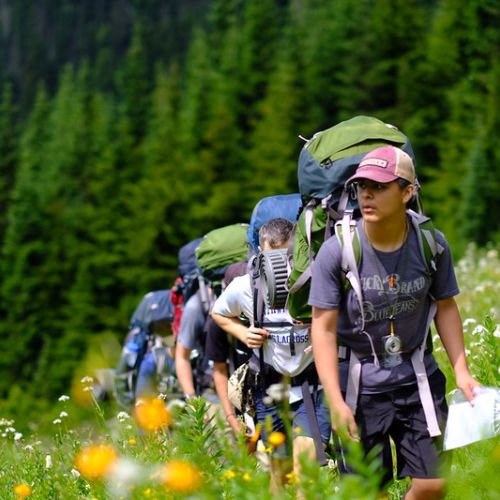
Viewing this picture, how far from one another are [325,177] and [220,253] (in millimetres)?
2682

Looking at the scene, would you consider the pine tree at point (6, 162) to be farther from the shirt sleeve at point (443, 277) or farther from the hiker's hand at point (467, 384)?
the hiker's hand at point (467, 384)

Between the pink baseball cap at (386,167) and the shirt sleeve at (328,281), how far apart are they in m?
0.28

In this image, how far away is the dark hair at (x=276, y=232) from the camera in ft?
16.6

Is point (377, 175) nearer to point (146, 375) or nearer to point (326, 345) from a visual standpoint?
point (326, 345)

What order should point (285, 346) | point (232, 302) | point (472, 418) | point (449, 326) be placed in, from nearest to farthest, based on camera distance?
point (472, 418) → point (449, 326) → point (285, 346) → point (232, 302)

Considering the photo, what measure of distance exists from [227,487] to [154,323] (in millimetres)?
6063

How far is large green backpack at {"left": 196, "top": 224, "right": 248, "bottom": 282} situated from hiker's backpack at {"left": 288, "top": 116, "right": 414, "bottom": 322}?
2.45m

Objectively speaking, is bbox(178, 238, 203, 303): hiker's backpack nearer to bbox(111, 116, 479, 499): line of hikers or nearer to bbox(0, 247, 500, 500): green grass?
bbox(0, 247, 500, 500): green grass

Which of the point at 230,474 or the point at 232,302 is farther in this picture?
the point at 232,302

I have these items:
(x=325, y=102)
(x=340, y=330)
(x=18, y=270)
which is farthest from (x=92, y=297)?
(x=340, y=330)

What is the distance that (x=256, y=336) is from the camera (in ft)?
16.3

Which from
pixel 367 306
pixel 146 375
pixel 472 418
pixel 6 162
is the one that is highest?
pixel 367 306

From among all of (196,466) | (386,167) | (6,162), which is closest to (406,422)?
(386,167)

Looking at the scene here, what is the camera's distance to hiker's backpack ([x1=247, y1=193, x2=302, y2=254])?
216 inches
